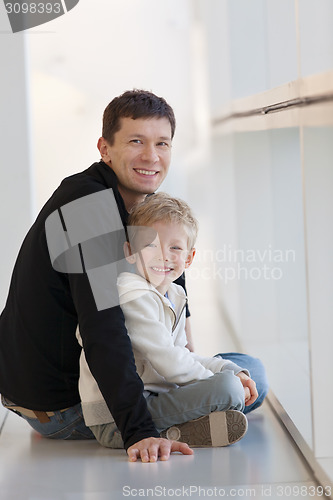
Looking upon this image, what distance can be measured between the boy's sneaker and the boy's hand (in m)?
0.11

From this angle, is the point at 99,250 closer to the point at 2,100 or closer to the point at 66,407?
the point at 66,407

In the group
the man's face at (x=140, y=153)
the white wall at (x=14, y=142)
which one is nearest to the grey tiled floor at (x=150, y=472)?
the man's face at (x=140, y=153)

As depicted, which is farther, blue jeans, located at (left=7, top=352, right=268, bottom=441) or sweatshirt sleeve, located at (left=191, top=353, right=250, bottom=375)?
sweatshirt sleeve, located at (left=191, top=353, right=250, bottom=375)

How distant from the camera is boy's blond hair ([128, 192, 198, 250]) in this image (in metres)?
1.76

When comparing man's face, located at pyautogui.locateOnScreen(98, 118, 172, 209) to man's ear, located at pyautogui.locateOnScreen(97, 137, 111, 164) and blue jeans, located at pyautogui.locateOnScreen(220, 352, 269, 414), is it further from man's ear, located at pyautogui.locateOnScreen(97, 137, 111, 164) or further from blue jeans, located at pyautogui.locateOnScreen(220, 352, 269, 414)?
blue jeans, located at pyautogui.locateOnScreen(220, 352, 269, 414)

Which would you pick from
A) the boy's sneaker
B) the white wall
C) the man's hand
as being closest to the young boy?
the boy's sneaker

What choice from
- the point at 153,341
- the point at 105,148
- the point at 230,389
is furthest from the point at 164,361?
the point at 105,148

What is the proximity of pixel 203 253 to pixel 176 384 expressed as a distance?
3029 millimetres

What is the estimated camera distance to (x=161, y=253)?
176cm

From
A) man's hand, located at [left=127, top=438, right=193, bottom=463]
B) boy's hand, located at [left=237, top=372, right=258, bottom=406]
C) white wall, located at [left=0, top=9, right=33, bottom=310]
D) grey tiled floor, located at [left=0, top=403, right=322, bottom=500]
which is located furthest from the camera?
white wall, located at [left=0, top=9, right=33, bottom=310]

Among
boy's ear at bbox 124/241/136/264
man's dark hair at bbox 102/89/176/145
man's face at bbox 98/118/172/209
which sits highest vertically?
man's dark hair at bbox 102/89/176/145

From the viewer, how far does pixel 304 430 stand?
5.75 ft

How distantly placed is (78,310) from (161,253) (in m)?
0.25

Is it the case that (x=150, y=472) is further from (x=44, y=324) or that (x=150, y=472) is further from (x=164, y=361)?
(x=44, y=324)
